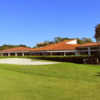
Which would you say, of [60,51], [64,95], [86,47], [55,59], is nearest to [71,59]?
[55,59]

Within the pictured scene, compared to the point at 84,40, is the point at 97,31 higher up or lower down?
lower down

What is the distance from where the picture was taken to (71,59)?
27.0m

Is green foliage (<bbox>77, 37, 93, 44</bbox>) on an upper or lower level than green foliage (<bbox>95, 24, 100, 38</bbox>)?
upper

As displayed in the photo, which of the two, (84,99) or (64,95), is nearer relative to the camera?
(84,99)

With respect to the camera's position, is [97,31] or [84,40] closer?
[97,31]

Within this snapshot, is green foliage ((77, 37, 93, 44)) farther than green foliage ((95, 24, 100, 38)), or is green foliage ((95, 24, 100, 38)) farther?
green foliage ((77, 37, 93, 44))

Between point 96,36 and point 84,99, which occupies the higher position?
point 96,36

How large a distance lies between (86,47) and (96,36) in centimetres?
600

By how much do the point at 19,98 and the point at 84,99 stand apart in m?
2.48

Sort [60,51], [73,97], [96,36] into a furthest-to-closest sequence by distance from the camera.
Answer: [60,51]
[96,36]
[73,97]

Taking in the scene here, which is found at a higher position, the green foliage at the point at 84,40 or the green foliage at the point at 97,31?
the green foliage at the point at 84,40

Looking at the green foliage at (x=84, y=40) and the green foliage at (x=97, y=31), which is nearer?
the green foliage at (x=97, y=31)

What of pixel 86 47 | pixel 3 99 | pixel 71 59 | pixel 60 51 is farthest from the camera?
pixel 60 51

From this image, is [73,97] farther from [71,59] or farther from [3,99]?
[71,59]
